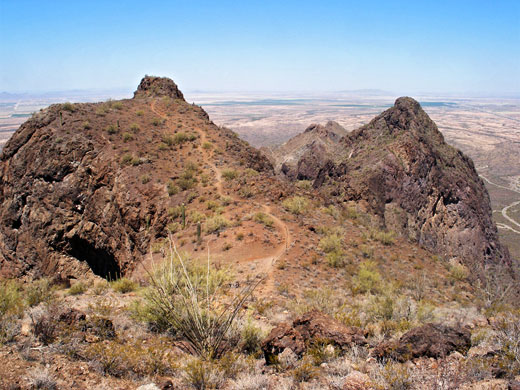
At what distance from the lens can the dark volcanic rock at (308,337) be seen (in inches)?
255

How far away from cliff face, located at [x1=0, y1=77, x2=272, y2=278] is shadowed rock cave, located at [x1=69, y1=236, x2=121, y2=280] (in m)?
0.05

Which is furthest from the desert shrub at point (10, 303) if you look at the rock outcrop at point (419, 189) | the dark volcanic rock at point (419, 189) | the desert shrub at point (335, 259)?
the rock outcrop at point (419, 189)

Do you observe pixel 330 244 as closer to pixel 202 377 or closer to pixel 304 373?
pixel 304 373

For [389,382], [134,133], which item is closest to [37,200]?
[134,133]

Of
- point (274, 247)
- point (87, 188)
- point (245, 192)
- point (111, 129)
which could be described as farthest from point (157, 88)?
point (274, 247)

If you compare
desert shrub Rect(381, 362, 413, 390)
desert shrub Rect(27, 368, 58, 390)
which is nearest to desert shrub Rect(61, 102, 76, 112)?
desert shrub Rect(27, 368, 58, 390)

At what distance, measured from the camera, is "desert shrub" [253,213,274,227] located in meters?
15.4

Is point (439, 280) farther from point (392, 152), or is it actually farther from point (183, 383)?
point (392, 152)

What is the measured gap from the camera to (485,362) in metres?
5.43

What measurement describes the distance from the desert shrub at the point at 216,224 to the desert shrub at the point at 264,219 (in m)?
1.35

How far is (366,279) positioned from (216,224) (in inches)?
268

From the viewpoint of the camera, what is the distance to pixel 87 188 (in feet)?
62.7

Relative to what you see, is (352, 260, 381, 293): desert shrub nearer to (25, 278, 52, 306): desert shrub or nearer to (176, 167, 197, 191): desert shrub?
(25, 278, 52, 306): desert shrub

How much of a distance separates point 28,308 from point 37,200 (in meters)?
13.2
